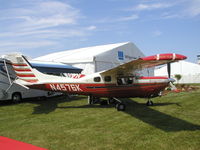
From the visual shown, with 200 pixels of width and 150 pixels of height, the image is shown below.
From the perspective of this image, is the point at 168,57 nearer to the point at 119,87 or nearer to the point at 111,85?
the point at 119,87

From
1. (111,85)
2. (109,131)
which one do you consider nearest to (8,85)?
(111,85)

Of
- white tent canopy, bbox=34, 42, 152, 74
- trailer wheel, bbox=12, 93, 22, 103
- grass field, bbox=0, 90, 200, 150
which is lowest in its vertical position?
grass field, bbox=0, 90, 200, 150

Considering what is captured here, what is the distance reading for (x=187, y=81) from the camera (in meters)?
54.8

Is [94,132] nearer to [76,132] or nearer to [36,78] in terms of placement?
[76,132]

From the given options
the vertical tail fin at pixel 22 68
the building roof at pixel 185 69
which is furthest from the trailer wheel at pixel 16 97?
the building roof at pixel 185 69

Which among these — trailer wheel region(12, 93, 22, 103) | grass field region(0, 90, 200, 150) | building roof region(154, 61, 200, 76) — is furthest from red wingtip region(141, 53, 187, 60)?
building roof region(154, 61, 200, 76)

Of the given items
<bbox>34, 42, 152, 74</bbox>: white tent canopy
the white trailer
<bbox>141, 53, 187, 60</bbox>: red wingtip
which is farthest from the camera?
<bbox>34, 42, 152, 74</bbox>: white tent canopy

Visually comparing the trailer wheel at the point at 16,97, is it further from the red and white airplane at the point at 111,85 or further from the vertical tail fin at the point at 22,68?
the red and white airplane at the point at 111,85

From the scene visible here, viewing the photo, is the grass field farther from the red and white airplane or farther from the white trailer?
the white trailer

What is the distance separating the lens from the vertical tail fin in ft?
44.1

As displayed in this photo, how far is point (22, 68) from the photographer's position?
44.4 feet

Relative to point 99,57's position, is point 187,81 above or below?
below

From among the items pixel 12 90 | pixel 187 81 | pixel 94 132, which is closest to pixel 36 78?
pixel 12 90

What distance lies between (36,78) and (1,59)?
3.25 meters
